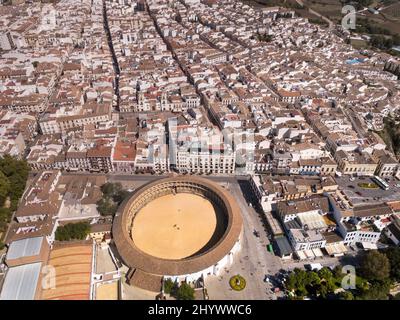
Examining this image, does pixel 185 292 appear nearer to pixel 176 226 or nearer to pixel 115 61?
pixel 176 226

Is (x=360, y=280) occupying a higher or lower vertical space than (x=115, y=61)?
higher

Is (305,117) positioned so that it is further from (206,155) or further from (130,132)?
(130,132)

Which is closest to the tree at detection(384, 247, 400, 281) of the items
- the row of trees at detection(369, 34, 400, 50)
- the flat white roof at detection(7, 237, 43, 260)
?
the flat white roof at detection(7, 237, 43, 260)

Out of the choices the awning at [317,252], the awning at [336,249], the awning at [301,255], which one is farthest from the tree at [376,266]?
the awning at [301,255]

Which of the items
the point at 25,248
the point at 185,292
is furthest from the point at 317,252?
the point at 25,248

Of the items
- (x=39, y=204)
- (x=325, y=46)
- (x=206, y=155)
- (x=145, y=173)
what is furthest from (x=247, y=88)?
(x=39, y=204)

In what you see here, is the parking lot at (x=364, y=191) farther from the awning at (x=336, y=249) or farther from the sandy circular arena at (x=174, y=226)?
the sandy circular arena at (x=174, y=226)
